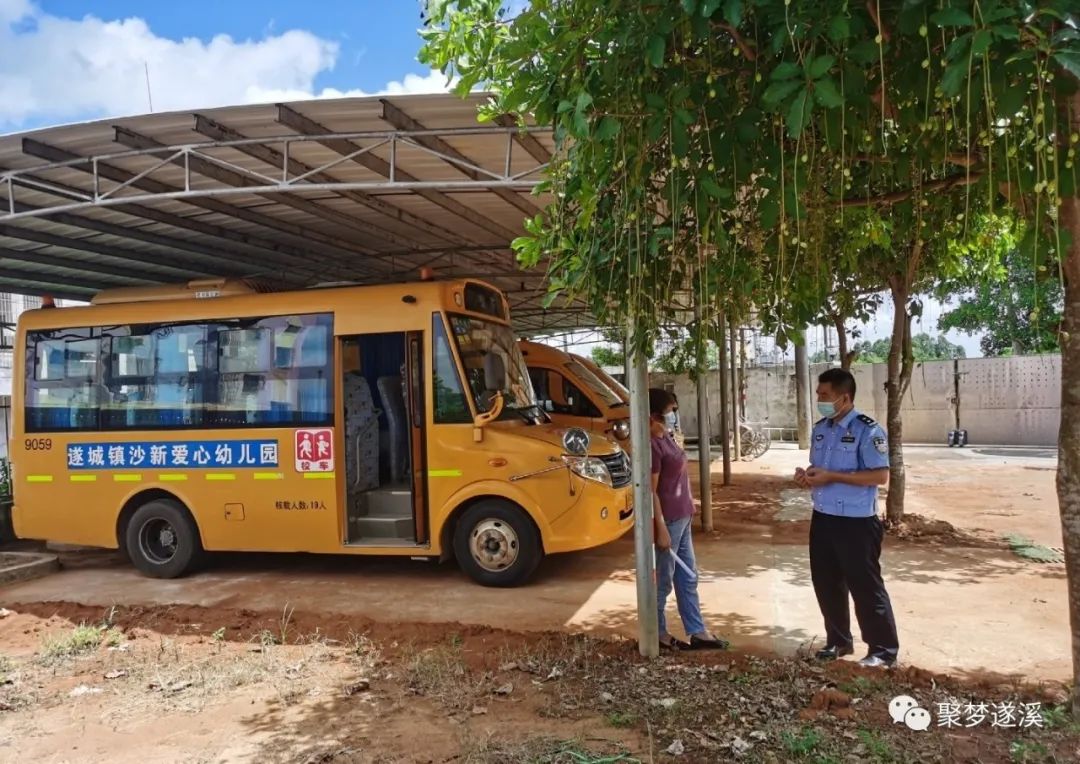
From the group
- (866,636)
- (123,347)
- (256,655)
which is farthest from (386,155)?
(866,636)

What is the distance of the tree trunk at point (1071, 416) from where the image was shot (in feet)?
9.64

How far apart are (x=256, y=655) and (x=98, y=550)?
557 cm

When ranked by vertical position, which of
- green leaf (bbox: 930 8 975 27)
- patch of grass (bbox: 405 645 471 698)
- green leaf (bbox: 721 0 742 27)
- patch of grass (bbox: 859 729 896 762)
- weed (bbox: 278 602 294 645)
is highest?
green leaf (bbox: 721 0 742 27)

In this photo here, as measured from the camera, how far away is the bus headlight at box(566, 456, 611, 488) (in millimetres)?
6586

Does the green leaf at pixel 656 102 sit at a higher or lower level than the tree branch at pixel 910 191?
higher

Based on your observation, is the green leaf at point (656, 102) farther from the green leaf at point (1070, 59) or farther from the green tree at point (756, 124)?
the green leaf at point (1070, 59)

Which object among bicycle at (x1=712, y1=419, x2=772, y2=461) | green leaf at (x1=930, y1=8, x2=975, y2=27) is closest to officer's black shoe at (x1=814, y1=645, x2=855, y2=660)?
green leaf at (x1=930, y1=8, x2=975, y2=27)

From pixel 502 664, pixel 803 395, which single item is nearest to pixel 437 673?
pixel 502 664

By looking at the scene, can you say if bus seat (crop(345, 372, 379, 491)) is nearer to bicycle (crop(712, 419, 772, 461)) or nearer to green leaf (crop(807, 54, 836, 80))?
green leaf (crop(807, 54, 836, 80))

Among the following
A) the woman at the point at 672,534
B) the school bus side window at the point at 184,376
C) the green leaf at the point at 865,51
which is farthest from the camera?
the school bus side window at the point at 184,376

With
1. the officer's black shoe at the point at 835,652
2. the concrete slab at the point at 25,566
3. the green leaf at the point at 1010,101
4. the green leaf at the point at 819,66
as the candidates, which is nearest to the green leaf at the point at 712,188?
the green leaf at the point at 819,66

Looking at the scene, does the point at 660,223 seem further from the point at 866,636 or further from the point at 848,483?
the point at 866,636

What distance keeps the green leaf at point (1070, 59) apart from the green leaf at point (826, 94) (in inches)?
22.4

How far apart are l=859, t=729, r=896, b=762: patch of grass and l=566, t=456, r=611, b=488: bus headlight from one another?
369 cm
